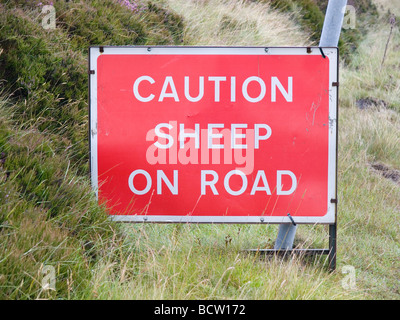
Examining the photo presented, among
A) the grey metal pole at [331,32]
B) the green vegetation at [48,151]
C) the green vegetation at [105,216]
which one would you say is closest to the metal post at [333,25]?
the grey metal pole at [331,32]

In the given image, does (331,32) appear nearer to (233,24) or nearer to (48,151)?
(48,151)

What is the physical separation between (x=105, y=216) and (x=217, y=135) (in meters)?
0.85

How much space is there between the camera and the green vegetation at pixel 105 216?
2.92m

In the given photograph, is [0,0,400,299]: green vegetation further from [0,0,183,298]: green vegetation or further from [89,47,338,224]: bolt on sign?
[89,47,338,224]: bolt on sign

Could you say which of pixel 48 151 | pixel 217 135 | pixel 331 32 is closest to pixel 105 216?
pixel 48 151

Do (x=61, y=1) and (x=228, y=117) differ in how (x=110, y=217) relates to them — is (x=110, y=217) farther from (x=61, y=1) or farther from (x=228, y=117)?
(x=61, y=1)

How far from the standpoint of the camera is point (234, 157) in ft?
11.2

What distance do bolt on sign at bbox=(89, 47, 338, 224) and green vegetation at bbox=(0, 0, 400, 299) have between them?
0.27 m

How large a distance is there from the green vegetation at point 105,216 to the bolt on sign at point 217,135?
0.90 feet

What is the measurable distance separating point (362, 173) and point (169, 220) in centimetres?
378

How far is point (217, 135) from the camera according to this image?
3.41m

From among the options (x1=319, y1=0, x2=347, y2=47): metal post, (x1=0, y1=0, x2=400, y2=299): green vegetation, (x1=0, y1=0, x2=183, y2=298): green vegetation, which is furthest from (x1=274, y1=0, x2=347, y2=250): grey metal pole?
(x1=0, y1=0, x2=183, y2=298): green vegetation

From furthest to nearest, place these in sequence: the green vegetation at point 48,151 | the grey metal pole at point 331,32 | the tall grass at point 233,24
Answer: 1. the tall grass at point 233,24
2. the grey metal pole at point 331,32
3. the green vegetation at point 48,151

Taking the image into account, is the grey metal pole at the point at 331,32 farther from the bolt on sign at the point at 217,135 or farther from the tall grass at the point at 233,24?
the tall grass at the point at 233,24
